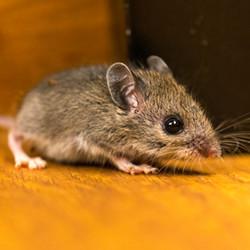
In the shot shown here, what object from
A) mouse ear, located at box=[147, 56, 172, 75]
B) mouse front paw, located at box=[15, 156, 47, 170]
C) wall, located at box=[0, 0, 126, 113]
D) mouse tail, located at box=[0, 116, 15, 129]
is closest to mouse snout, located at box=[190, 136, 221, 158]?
mouse ear, located at box=[147, 56, 172, 75]

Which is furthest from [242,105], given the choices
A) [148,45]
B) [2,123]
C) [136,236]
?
[2,123]

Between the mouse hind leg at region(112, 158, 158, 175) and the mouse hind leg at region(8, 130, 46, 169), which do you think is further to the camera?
the mouse hind leg at region(8, 130, 46, 169)

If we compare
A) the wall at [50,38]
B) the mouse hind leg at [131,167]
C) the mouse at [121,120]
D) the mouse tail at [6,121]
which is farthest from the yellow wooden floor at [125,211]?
the wall at [50,38]

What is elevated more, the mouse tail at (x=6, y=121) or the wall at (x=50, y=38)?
the wall at (x=50, y=38)

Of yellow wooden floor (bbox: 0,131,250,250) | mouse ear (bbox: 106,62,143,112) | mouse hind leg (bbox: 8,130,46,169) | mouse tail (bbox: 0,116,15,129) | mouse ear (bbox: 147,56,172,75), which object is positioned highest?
mouse ear (bbox: 147,56,172,75)

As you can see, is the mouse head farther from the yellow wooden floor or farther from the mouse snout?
the yellow wooden floor

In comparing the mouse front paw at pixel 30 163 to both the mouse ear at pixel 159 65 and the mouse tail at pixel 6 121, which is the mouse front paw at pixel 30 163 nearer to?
the mouse ear at pixel 159 65

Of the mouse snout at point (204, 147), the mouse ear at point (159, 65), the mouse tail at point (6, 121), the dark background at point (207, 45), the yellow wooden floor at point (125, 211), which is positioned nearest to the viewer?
the yellow wooden floor at point (125, 211)

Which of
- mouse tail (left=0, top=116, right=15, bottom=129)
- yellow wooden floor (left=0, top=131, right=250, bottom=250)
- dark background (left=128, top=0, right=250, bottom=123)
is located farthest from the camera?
mouse tail (left=0, top=116, right=15, bottom=129)
